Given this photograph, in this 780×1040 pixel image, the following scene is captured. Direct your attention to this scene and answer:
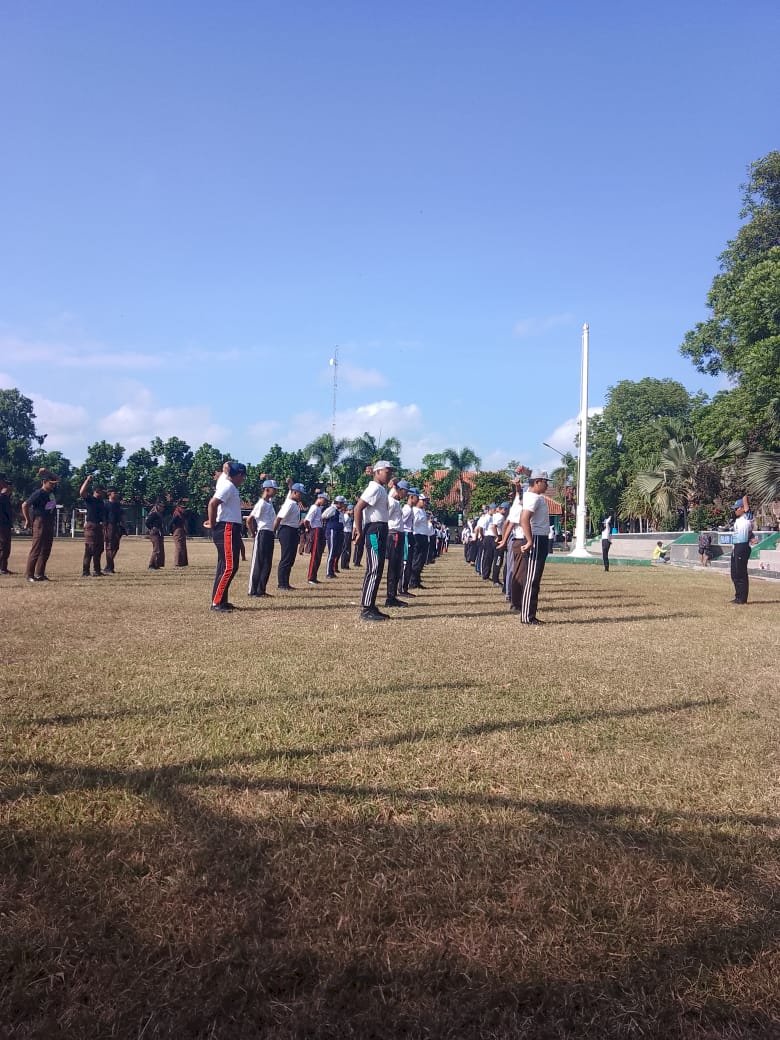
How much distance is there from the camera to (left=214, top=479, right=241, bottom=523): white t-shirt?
11312 mm

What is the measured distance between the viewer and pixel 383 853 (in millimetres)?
2967

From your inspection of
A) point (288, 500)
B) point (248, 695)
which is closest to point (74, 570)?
point (288, 500)

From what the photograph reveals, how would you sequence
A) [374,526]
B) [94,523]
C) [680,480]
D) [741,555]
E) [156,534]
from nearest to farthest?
[374,526], [741,555], [94,523], [156,534], [680,480]

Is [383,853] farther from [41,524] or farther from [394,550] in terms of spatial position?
[41,524]

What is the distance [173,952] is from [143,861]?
1.98ft

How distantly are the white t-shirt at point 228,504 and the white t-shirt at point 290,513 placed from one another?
4.10 m

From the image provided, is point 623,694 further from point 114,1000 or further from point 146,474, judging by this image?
point 146,474

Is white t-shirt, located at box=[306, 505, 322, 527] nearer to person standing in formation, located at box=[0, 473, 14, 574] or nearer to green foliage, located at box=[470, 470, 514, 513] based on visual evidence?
person standing in formation, located at box=[0, 473, 14, 574]

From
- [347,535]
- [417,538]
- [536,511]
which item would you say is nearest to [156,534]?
[347,535]

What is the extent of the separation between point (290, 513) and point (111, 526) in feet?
17.5

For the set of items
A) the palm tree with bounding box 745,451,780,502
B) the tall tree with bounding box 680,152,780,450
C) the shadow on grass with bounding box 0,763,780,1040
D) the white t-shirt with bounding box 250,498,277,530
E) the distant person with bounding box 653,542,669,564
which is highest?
the tall tree with bounding box 680,152,780,450

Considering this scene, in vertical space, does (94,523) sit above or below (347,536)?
above

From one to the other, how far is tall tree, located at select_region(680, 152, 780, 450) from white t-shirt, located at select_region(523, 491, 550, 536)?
2230cm

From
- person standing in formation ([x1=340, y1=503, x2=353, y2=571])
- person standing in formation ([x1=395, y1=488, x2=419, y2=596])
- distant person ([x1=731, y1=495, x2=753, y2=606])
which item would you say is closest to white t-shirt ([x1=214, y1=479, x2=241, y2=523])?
person standing in formation ([x1=395, y1=488, x2=419, y2=596])
